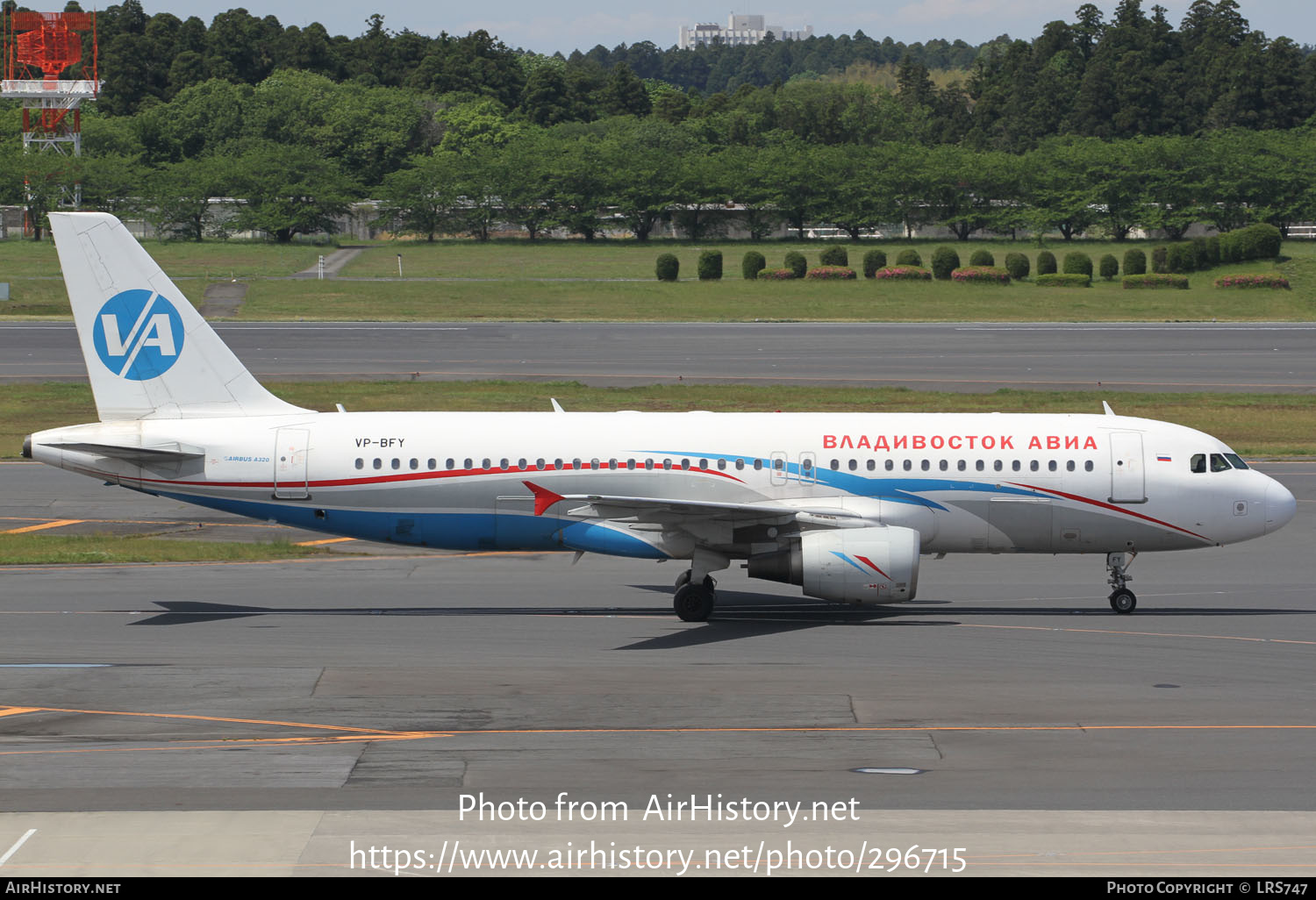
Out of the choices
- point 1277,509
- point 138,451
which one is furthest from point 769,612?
point 138,451

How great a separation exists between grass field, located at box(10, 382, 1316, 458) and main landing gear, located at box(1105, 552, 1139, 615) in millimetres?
24323

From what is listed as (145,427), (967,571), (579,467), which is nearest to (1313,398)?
(967,571)

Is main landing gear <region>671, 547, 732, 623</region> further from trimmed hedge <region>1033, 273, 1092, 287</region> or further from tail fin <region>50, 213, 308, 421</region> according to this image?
trimmed hedge <region>1033, 273, 1092, 287</region>

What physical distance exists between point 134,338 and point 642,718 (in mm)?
15073

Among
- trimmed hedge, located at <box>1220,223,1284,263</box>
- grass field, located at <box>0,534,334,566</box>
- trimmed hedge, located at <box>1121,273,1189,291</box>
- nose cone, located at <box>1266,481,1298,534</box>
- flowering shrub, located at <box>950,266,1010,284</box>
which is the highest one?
trimmed hedge, located at <box>1220,223,1284,263</box>

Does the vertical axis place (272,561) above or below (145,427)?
below

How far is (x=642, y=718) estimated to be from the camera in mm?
22016

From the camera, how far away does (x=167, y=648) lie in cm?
2645

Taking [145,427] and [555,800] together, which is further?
[145,427]

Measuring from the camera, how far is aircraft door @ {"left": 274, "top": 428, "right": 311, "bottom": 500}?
1164 inches

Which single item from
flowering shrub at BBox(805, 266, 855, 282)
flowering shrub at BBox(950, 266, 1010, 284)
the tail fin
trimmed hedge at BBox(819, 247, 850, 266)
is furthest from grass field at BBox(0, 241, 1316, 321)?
the tail fin

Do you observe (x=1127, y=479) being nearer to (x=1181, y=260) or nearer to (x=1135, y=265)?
(x=1181, y=260)

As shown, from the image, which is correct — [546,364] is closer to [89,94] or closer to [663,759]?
[663,759]

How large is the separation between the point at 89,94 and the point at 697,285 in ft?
273
